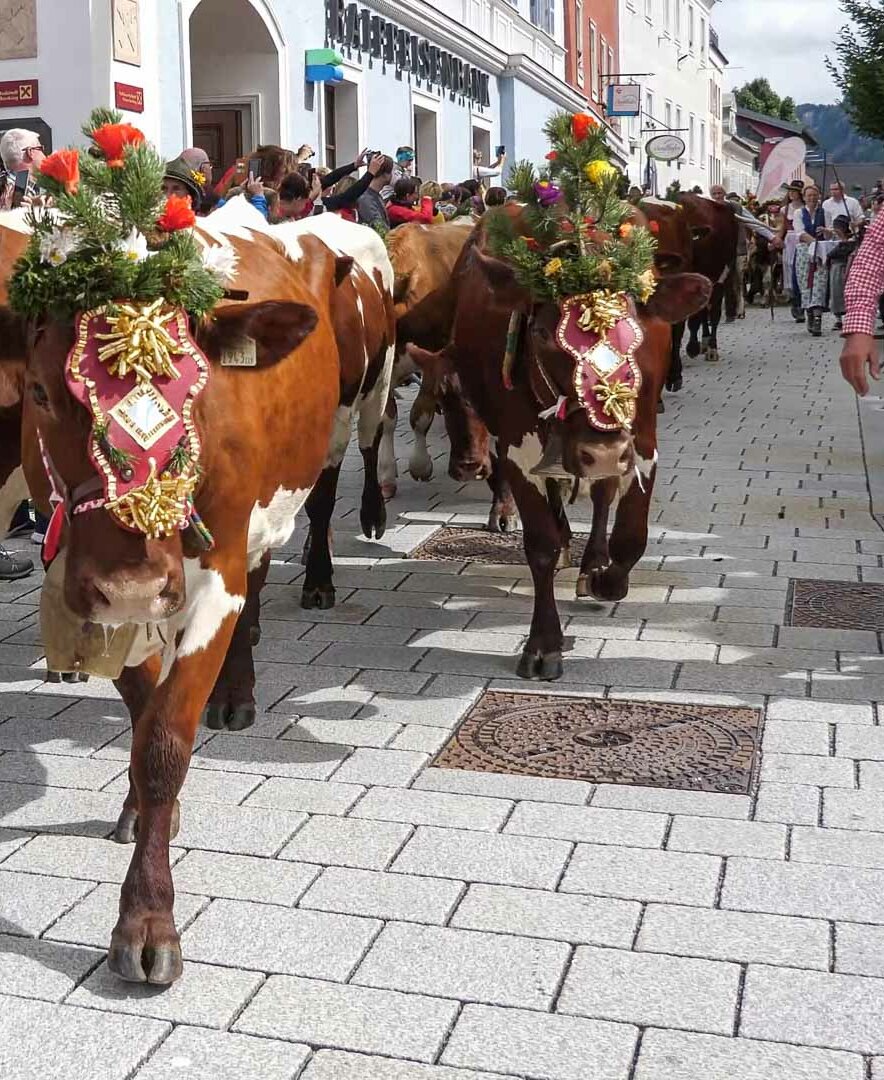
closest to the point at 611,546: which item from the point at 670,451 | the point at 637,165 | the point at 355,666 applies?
the point at 355,666

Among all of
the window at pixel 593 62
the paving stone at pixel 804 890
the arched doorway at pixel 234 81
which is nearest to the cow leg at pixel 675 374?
the arched doorway at pixel 234 81

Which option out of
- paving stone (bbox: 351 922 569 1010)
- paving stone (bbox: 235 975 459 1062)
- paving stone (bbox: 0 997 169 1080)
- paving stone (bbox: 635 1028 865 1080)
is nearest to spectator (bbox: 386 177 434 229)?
paving stone (bbox: 351 922 569 1010)

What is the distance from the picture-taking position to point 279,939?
365 cm

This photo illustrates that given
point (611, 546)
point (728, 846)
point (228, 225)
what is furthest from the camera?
point (611, 546)

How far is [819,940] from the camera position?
3.62 m

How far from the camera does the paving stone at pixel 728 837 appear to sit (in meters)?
4.16

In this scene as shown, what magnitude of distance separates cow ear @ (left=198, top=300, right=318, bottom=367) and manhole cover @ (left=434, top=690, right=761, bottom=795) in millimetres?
1739

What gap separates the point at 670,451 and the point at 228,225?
644 centimetres

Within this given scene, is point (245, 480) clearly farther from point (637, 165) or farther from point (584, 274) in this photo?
point (637, 165)

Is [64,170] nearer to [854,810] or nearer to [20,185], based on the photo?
[854,810]

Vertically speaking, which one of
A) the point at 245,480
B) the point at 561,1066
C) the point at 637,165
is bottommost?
the point at 561,1066

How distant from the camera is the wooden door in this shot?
17719 millimetres

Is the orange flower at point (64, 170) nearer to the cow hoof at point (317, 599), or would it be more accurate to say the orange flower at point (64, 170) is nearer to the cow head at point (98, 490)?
the cow head at point (98, 490)

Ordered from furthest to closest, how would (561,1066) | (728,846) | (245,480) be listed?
(728,846), (245,480), (561,1066)
